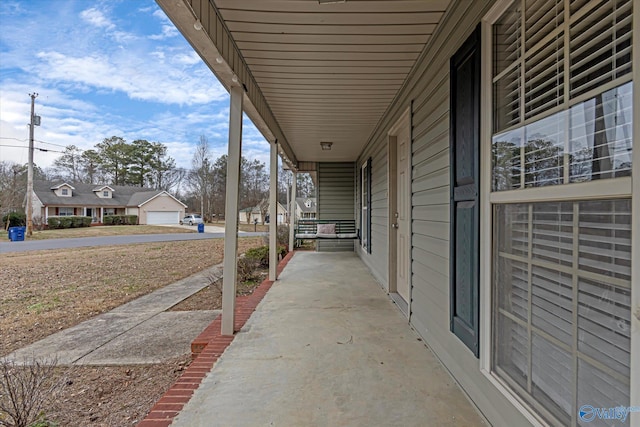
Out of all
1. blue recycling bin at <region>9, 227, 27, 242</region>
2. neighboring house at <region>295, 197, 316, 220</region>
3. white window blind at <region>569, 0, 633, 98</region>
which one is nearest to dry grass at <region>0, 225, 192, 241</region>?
blue recycling bin at <region>9, 227, 27, 242</region>

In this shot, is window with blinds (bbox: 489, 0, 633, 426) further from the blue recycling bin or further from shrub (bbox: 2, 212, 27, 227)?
shrub (bbox: 2, 212, 27, 227)

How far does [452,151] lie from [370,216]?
12.1 ft

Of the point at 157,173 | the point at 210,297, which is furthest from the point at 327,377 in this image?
the point at 157,173

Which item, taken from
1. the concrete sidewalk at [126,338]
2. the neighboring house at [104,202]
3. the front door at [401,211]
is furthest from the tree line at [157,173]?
the front door at [401,211]

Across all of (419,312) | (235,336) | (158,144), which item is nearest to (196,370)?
(235,336)

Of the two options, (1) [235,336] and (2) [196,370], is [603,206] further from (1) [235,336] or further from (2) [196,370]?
(1) [235,336]

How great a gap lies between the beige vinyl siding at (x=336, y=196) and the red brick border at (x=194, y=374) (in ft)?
16.7

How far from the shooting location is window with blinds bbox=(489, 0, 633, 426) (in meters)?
0.86

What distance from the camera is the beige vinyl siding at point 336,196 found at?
8250mm

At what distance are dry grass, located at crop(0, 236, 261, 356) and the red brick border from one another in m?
2.29

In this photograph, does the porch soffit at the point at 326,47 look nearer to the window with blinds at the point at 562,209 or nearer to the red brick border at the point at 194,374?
the window with blinds at the point at 562,209

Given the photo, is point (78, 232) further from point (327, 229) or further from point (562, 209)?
point (562, 209)

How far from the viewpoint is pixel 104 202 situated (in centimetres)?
2591

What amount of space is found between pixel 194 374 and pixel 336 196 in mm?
6666
